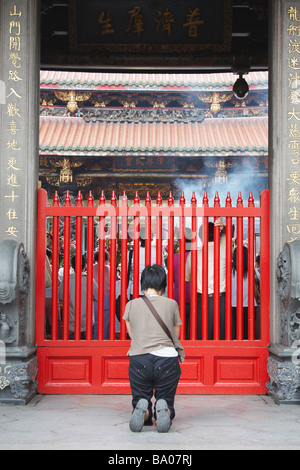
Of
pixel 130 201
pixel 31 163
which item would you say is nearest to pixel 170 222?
pixel 31 163

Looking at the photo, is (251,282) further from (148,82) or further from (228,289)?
(148,82)

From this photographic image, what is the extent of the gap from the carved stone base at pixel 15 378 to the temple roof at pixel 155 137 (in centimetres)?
776

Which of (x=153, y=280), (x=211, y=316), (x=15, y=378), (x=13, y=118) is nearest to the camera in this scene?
(x=153, y=280)

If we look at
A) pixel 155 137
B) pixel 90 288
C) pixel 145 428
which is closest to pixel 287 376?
pixel 145 428

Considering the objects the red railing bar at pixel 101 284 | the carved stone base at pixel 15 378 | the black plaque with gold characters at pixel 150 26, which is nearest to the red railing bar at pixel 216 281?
the red railing bar at pixel 101 284

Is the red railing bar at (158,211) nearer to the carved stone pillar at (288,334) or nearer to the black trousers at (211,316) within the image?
the carved stone pillar at (288,334)

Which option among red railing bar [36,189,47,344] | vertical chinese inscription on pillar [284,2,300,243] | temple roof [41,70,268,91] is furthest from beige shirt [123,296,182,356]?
temple roof [41,70,268,91]

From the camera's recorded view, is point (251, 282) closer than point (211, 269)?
Yes

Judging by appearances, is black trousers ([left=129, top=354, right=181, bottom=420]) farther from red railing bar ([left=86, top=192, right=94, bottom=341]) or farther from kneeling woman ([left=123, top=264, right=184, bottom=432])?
red railing bar ([left=86, top=192, right=94, bottom=341])

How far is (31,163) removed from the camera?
5133 millimetres

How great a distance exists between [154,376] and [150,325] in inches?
13.8

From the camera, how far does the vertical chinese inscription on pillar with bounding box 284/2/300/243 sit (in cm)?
512

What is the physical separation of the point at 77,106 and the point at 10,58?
27.2ft

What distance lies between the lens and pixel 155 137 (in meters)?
12.6
